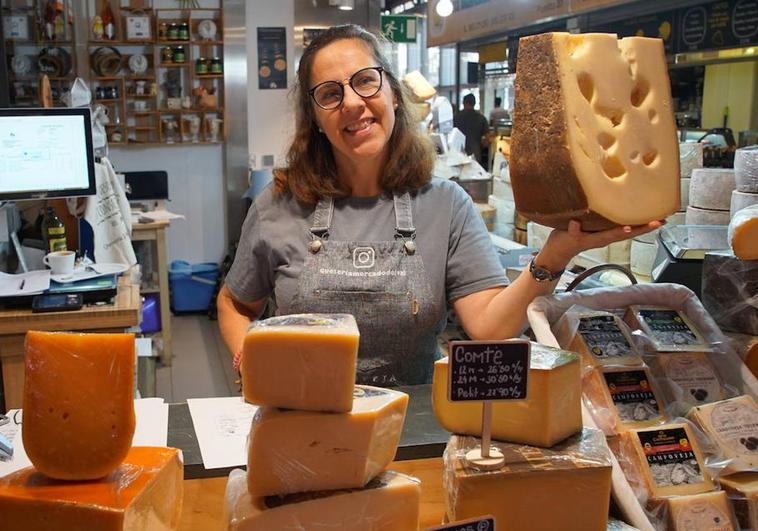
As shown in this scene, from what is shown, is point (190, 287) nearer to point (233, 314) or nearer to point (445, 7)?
point (445, 7)

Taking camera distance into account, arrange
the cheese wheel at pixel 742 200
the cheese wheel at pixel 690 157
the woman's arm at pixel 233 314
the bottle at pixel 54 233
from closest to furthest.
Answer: the cheese wheel at pixel 742 200 → the woman's arm at pixel 233 314 → the cheese wheel at pixel 690 157 → the bottle at pixel 54 233

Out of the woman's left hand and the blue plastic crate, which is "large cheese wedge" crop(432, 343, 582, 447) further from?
the blue plastic crate

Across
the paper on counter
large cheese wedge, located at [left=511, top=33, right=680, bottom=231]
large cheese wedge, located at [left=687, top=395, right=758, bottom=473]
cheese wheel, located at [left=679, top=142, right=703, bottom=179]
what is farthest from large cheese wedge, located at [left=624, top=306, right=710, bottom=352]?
cheese wheel, located at [left=679, top=142, right=703, bottom=179]

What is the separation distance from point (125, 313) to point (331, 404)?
88.7 inches

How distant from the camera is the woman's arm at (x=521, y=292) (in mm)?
1245

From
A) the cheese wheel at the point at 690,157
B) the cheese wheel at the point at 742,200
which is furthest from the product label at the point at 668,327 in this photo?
the cheese wheel at the point at 690,157

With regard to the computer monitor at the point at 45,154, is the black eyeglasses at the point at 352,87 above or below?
above

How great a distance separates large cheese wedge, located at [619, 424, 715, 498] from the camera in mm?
1129

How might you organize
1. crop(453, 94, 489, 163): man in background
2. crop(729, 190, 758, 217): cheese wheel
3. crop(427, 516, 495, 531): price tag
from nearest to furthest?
crop(427, 516, 495, 531): price tag
crop(729, 190, 758, 217): cheese wheel
crop(453, 94, 489, 163): man in background

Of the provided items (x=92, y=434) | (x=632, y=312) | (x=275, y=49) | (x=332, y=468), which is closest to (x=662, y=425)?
(x=632, y=312)

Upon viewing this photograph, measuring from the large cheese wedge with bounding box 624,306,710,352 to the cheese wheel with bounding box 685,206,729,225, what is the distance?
0.70 meters

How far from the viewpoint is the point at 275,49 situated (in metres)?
6.99

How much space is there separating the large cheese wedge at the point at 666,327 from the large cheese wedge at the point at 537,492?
0.38 meters

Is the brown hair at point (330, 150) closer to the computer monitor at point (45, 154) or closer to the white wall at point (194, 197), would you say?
the computer monitor at point (45, 154)
